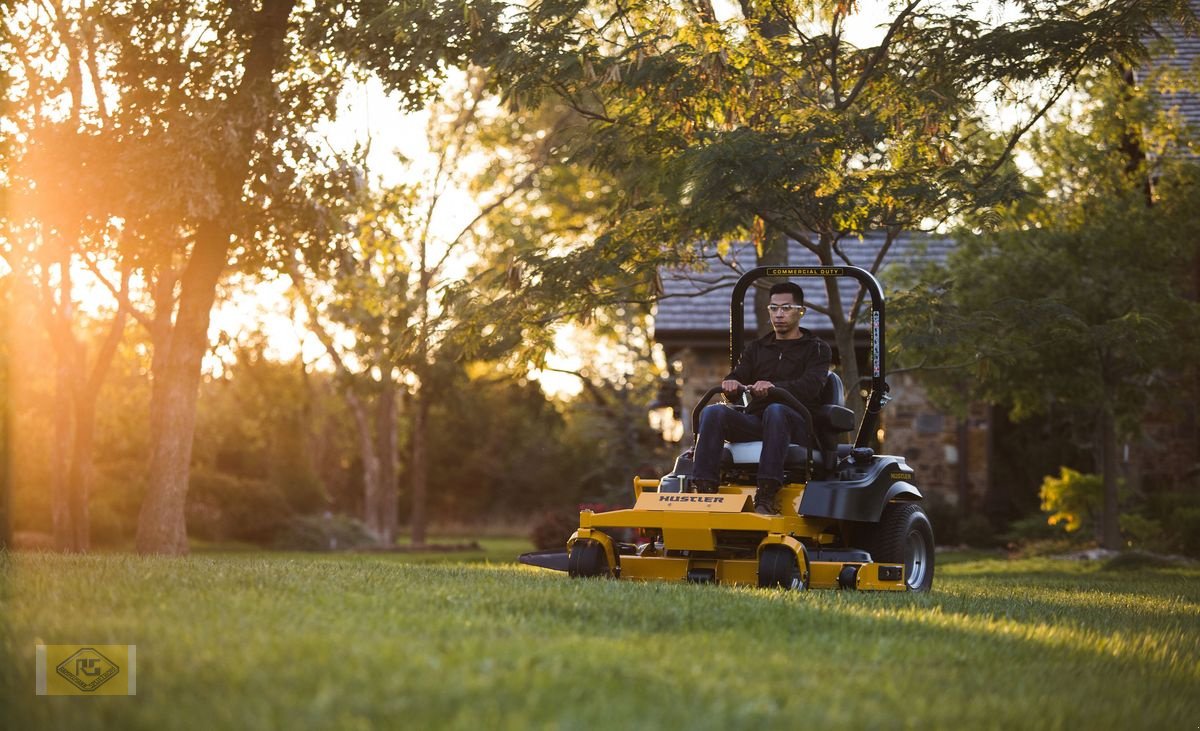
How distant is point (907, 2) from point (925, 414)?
35.2ft

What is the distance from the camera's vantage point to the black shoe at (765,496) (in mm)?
8211

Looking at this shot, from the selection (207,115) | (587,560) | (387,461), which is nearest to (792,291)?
(587,560)

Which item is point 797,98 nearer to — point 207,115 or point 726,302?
point 207,115

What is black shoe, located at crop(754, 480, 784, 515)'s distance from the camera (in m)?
8.21

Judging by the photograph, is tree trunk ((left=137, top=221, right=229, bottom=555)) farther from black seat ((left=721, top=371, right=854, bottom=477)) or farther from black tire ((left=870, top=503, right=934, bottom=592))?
black tire ((left=870, top=503, right=934, bottom=592))

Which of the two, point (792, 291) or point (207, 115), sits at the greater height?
point (207, 115)

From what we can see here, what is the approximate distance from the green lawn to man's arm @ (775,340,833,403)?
1.71 metres

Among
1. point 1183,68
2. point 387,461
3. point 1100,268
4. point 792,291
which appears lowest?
point 387,461

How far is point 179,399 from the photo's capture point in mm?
13625

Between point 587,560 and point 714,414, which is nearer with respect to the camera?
point 714,414

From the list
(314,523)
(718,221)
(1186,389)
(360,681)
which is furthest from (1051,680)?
(314,523)

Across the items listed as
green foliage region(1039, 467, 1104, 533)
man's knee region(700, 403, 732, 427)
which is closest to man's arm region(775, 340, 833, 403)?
man's knee region(700, 403, 732, 427)

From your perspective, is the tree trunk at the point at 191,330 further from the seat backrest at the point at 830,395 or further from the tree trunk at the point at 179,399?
the seat backrest at the point at 830,395

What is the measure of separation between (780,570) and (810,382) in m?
1.41
